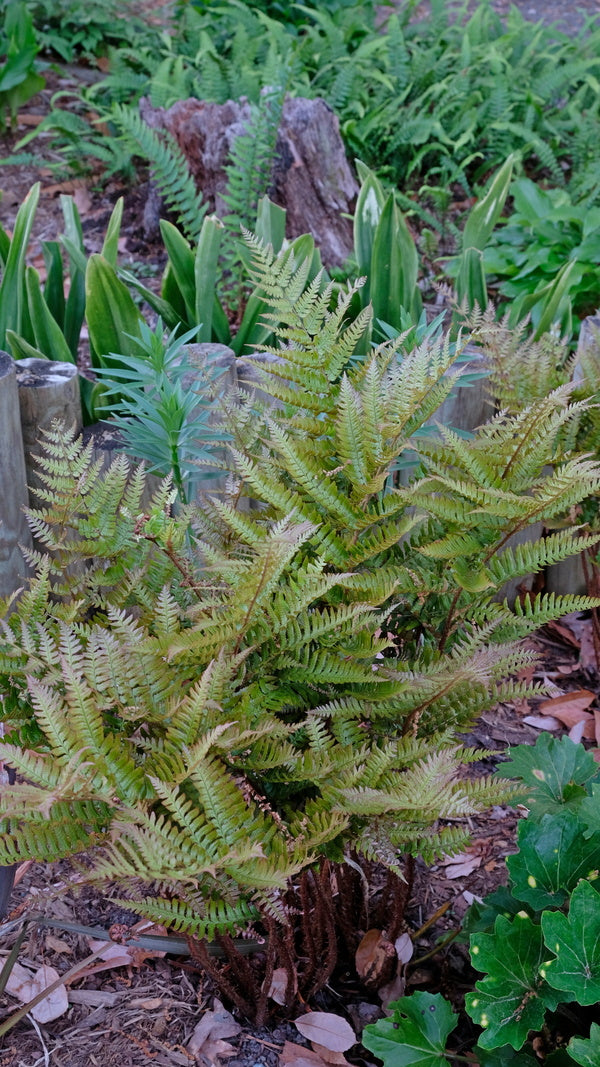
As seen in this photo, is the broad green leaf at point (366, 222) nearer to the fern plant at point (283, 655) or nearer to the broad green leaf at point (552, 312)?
the broad green leaf at point (552, 312)

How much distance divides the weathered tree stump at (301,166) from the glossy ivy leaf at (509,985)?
11.7 feet

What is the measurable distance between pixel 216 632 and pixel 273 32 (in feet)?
17.7

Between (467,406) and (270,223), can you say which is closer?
(467,406)

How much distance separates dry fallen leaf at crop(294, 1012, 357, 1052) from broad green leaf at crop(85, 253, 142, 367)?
159 cm

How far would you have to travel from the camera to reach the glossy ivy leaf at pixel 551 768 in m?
1.48

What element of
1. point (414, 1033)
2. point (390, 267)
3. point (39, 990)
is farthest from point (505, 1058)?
point (390, 267)

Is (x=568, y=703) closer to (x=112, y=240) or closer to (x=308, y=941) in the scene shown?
(x=308, y=941)

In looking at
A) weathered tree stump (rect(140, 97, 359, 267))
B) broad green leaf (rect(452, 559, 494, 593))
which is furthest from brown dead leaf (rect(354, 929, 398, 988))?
weathered tree stump (rect(140, 97, 359, 267))

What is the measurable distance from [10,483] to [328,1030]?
1.36 metres

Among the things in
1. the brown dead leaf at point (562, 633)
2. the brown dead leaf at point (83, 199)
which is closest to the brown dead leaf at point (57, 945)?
the brown dead leaf at point (562, 633)

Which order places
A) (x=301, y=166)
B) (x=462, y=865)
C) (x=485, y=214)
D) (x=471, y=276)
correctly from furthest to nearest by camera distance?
(x=301, y=166) < (x=485, y=214) < (x=471, y=276) < (x=462, y=865)

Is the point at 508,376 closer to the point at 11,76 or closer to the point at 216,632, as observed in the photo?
the point at 216,632

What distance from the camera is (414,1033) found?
1347mm

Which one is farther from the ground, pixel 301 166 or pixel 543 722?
pixel 301 166
